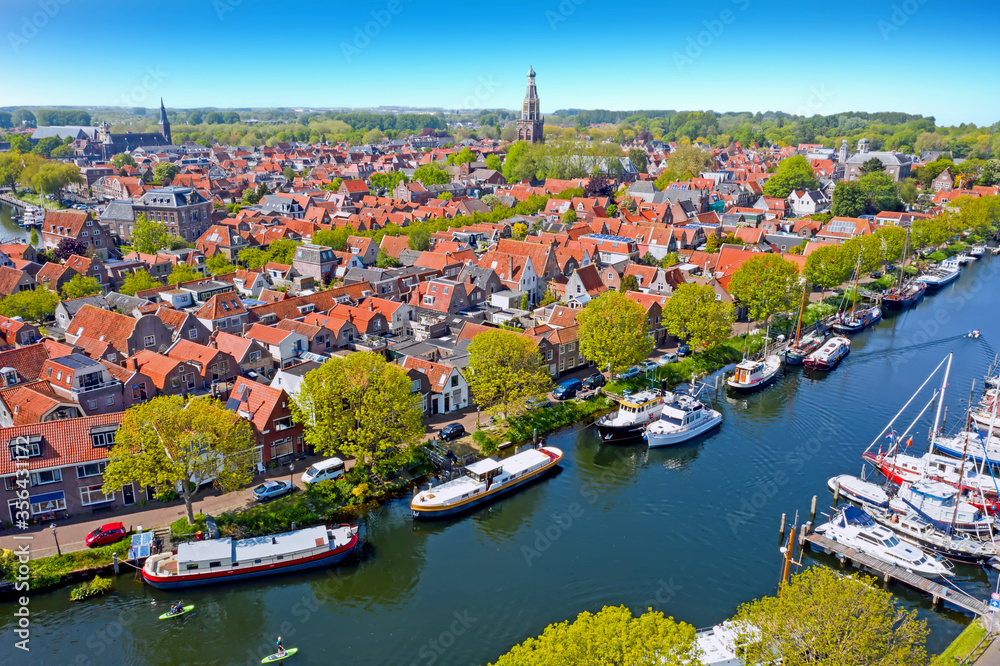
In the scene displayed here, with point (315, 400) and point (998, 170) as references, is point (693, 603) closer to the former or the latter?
point (315, 400)

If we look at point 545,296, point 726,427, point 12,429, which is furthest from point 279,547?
point 545,296

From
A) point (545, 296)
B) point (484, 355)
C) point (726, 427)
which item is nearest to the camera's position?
point (484, 355)

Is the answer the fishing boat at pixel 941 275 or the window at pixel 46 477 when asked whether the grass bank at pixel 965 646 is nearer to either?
the window at pixel 46 477

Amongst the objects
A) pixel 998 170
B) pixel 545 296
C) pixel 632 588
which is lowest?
pixel 632 588

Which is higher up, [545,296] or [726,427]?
[545,296]

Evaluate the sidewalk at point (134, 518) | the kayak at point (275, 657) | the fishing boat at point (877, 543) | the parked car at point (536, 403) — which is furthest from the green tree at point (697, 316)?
the kayak at point (275, 657)

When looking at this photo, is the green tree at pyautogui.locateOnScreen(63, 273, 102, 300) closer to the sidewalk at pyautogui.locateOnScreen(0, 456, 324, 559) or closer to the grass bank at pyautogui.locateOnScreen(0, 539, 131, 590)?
the sidewalk at pyautogui.locateOnScreen(0, 456, 324, 559)

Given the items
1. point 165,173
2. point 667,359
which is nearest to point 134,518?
point 667,359
